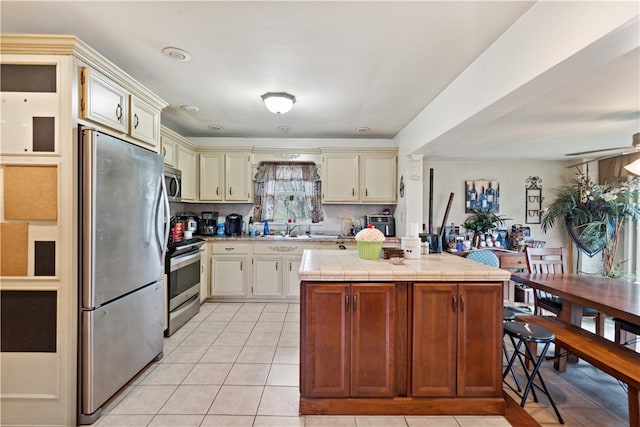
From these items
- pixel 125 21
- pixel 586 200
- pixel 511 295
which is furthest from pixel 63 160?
pixel 586 200

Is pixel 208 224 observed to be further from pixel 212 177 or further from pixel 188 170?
pixel 188 170

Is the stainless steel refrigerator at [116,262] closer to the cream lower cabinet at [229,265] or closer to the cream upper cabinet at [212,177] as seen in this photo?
the cream lower cabinet at [229,265]

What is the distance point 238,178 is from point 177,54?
2.51 meters

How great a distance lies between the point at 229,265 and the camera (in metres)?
4.38

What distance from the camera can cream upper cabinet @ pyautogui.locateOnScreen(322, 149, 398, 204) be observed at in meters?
4.66

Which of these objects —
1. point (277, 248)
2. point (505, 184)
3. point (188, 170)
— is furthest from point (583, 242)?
point (188, 170)

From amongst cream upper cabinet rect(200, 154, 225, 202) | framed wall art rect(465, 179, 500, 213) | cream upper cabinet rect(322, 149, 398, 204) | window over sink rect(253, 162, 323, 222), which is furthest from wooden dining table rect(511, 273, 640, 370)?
cream upper cabinet rect(200, 154, 225, 202)

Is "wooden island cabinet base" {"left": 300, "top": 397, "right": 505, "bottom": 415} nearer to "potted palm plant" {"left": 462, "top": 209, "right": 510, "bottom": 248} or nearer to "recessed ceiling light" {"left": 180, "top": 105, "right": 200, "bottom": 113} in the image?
"recessed ceiling light" {"left": 180, "top": 105, "right": 200, "bottom": 113}

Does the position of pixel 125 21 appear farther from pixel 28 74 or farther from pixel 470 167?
pixel 470 167

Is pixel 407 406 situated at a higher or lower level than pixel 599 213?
lower

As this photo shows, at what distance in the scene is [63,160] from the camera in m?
1.81

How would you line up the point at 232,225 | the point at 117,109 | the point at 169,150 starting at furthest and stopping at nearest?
the point at 232,225 → the point at 169,150 → the point at 117,109

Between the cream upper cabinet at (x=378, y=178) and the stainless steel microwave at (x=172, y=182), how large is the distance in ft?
8.21

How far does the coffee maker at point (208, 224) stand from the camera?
15.4 ft
